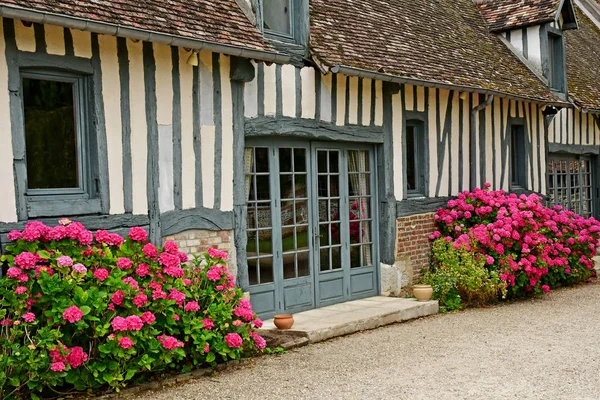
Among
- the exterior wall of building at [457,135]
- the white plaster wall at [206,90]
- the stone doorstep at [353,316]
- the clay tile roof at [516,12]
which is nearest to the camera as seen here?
the white plaster wall at [206,90]

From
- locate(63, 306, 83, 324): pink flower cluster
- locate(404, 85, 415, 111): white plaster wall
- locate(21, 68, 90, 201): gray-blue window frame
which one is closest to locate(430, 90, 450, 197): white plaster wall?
locate(404, 85, 415, 111): white plaster wall

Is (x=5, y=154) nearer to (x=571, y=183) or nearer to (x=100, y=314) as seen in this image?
(x=100, y=314)

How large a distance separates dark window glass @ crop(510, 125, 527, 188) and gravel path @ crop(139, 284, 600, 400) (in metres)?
4.43

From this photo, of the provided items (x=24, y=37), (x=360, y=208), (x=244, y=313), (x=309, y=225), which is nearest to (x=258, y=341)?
(x=244, y=313)

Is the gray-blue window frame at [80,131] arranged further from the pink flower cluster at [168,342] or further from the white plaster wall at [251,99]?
the white plaster wall at [251,99]

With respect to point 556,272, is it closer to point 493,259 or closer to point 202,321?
point 493,259

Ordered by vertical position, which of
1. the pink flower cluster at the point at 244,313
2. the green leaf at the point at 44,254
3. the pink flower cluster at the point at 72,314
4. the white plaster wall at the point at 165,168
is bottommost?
the pink flower cluster at the point at 244,313

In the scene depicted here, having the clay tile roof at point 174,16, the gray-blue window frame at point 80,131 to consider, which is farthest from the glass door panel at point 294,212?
the gray-blue window frame at point 80,131

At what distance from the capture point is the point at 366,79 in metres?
8.84

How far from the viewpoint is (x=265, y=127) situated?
24.6ft

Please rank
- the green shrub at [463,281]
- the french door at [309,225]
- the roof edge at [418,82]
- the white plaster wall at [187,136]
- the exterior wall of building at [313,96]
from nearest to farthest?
1. the white plaster wall at [187,136]
2. the exterior wall of building at [313,96]
3. the french door at [309,225]
4. the roof edge at [418,82]
5. the green shrub at [463,281]

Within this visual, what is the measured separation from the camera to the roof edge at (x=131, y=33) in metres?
5.04

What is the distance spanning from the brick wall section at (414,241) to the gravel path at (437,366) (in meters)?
1.51

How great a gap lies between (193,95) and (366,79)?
2.76 m
